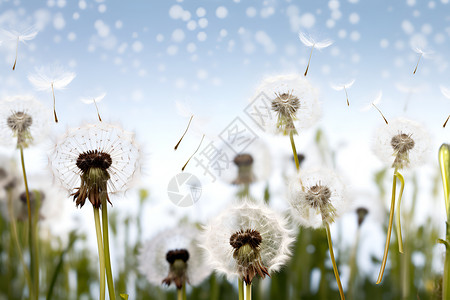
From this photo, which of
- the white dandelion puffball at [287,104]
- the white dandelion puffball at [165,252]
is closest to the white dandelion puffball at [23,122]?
the white dandelion puffball at [165,252]

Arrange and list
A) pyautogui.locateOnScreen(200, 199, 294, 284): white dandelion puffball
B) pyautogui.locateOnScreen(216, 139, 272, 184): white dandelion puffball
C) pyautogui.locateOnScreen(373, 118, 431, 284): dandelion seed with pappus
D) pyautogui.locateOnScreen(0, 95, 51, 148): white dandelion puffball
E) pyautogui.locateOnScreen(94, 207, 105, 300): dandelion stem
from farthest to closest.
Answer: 1. pyautogui.locateOnScreen(216, 139, 272, 184): white dandelion puffball
2. pyautogui.locateOnScreen(0, 95, 51, 148): white dandelion puffball
3. pyautogui.locateOnScreen(373, 118, 431, 284): dandelion seed with pappus
4. pyautogui.locateOnScreen(200, 199, 294, 284): white dandelion puffball
5. pyautogui.locateOnScreen(94, 207, 105, 300): dandelion stem

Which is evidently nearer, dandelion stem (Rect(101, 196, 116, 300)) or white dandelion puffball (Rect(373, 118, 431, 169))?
dandelion stem (Rect(101, 196, 116, 300))

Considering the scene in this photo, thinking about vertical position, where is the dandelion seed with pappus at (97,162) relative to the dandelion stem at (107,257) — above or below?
above

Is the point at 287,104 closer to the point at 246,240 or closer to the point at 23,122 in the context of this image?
the point at 246,240

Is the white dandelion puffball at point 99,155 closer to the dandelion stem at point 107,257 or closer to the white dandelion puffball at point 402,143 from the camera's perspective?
the dandelion stem at point 107,257

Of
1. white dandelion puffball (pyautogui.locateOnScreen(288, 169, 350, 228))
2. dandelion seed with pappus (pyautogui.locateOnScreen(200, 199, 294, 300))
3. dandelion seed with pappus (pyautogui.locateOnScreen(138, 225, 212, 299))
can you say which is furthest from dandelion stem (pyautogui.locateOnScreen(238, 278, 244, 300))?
dandelion seed with pappus (pyautogui.locateOnScreen(138, 225, 212, 299))

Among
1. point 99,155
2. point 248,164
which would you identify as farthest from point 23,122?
point 248,164

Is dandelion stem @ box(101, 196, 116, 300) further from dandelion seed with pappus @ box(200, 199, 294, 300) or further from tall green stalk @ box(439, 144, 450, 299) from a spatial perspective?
tall green stalk @ box(439, 144, 450, 299)
